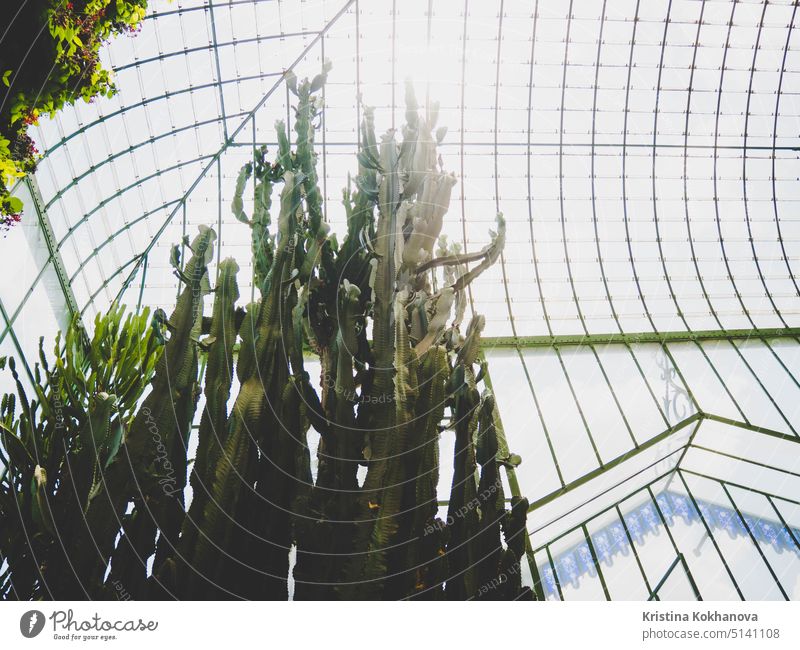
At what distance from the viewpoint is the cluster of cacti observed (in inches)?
172

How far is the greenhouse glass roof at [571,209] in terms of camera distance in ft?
40.2

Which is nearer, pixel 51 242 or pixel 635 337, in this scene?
pixel 51 242

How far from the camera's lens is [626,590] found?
1088 cm

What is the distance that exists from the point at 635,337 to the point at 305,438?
43.1 ft

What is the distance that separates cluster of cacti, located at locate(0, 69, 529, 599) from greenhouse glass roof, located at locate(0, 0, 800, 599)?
674cm

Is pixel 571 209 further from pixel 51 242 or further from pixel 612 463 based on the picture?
pixel 51 242

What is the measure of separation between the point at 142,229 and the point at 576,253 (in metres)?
11.0

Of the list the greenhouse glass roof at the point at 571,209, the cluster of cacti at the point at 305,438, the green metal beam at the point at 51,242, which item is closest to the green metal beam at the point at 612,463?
the greenhouse glass roof at the point at 571,209

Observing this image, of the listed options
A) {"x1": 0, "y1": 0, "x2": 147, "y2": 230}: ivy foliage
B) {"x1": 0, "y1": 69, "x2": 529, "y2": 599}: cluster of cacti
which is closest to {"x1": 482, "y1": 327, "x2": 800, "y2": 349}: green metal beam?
{"x1": 0, "y1": 69, "x2": 529, "y2": 599}: cluster of cacti

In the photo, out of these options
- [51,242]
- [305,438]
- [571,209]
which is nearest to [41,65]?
[305,438]

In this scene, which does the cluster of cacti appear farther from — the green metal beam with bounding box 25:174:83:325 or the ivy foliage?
the green metal beam with bounding box 25:174:83:325

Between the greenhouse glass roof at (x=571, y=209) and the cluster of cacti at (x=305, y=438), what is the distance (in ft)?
22.1

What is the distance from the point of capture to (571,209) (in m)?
16.9
